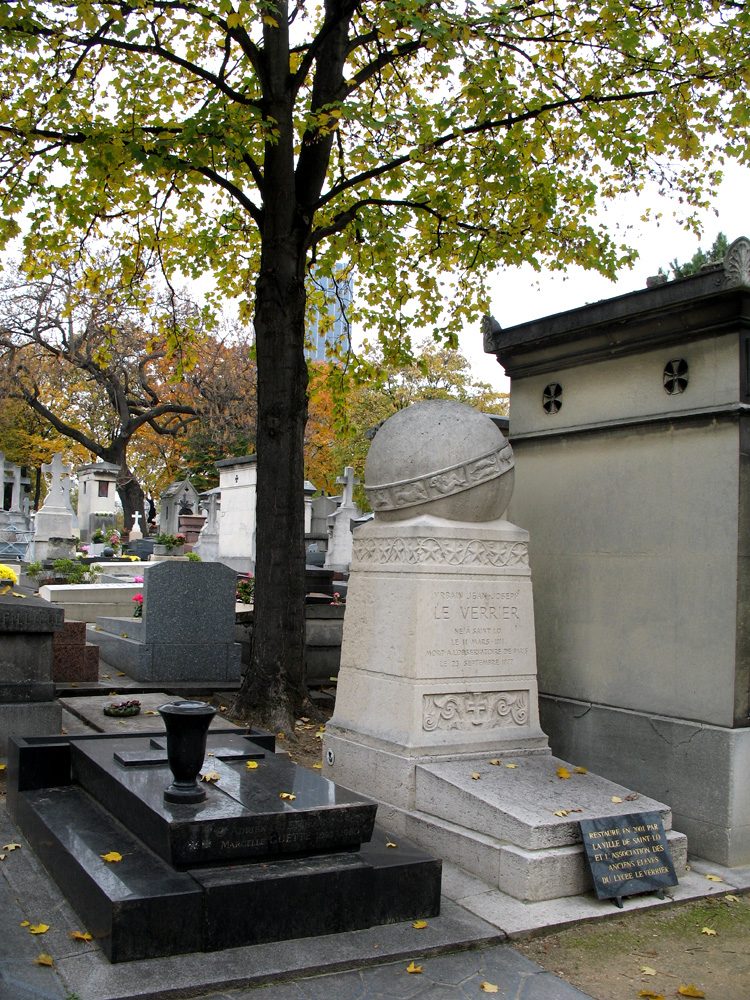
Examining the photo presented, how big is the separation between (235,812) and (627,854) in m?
2.13

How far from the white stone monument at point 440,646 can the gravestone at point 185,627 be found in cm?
426

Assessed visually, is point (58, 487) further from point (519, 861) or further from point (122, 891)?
point (122, 891)

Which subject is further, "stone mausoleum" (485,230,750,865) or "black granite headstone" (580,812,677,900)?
"stone mausoleum" (485,230,750,865)

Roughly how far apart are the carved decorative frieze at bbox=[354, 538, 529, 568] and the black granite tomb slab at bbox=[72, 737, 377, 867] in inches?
57.4

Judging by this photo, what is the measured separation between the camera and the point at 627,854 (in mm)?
4910

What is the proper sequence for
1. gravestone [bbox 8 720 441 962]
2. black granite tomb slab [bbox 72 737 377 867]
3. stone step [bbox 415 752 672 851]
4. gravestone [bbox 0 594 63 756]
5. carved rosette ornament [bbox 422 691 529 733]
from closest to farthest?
1. gravestone [bbox 8 720 441 962]
2. black granite tomb slab [bbox 72 737 377 867]
3. stone step [bbox 415 752 672 851]
4. carved rosette ornament [bbox 422 691 529 733]
5. gravestone [bbox 0 594 63 756]

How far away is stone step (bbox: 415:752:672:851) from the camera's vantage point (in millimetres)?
4828

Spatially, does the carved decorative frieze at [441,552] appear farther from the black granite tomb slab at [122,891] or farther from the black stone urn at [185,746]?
the black granite tomb slab at [122,891]

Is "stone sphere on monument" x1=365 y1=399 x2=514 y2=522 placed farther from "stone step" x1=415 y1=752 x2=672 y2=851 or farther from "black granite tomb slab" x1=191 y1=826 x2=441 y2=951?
"black granite tomb slab" x1=191 y1=826 x2=441 y2=951

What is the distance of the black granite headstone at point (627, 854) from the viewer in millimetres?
4762

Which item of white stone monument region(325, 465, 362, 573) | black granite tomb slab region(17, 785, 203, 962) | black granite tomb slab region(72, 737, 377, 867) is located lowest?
black granite tomb slab region(17, 785, 203, 962)

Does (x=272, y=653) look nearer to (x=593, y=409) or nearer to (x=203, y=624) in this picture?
(x=203, y=624)

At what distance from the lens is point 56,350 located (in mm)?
31828

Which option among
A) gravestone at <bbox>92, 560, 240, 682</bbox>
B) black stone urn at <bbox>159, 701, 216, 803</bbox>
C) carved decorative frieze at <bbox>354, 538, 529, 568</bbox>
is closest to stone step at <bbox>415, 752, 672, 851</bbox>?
carved decorative frieze at <bbox>354, 538, 529, 568</bbox>
